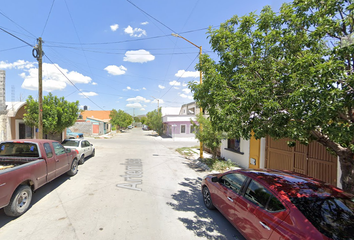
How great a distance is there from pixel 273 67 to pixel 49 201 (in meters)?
6.43

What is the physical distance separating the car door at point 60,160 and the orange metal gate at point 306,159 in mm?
7309

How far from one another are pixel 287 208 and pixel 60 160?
6470 mm

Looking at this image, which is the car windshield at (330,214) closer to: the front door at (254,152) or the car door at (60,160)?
the front door at (254,152)

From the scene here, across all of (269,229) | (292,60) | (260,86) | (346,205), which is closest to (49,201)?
(269,229)

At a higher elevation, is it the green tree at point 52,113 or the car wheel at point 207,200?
the green tree at point 52,113

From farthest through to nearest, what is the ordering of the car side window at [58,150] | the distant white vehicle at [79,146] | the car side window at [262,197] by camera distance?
the distant white vehicle at [79,146]
the car side window at [58,150]
the car side window at [262,197]

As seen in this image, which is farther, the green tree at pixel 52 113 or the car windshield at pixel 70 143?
the green tree at pixel 52 113

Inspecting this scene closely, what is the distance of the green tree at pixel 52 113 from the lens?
33.9ft

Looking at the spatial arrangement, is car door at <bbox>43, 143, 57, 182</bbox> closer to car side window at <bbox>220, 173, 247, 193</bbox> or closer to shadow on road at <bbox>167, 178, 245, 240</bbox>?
shadow on road at <bbox>167, 178, 245, 240</bbox>

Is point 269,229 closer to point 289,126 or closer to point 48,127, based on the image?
point 289,126

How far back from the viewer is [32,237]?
3.24m

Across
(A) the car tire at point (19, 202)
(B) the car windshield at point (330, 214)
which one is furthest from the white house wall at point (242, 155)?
(A) the car tire at point (19, 202)

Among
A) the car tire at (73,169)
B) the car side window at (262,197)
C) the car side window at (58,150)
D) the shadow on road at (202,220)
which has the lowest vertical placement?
the shadow on road at (202,220)

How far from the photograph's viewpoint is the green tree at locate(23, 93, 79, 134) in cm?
1034
